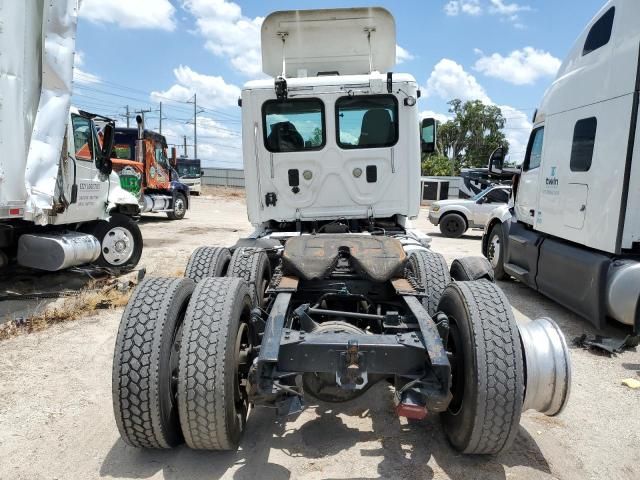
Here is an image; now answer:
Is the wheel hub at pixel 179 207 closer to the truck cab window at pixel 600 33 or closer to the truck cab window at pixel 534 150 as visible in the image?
the truck cab window at pixel 534 150

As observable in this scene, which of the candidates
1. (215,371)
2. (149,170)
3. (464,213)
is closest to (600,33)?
(215,371)

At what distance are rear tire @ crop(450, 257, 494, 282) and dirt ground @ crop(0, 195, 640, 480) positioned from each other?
115 centimetres

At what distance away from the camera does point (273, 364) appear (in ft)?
8.37

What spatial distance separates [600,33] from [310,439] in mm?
5275

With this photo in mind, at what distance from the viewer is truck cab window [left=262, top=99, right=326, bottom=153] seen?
562 centimetres

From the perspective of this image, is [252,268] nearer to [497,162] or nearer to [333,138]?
[333,138]

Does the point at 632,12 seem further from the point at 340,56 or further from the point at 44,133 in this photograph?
the point at 44,133

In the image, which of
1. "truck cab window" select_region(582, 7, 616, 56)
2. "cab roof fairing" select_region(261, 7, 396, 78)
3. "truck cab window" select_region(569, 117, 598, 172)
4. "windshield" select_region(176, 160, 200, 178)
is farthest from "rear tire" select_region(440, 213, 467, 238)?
"windshield" select_region(176, 160, 200, 178)

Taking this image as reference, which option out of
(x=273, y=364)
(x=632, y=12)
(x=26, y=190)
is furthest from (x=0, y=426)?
(x=632, y=12)

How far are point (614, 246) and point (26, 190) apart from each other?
662 cm

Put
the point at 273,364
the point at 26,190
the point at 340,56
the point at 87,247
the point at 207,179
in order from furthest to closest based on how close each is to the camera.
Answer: the point at 207,179 < the point at 87,247 < the point at 340,56 < the point at 26,190 < the point at 273,364

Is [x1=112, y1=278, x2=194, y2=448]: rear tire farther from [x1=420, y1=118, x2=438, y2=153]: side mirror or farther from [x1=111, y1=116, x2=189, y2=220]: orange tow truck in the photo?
[x1=111, y1=116, x2=189, y2=220]: orange tow truck

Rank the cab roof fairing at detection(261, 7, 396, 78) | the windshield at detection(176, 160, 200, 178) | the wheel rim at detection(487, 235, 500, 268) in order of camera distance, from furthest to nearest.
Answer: the windshield at detection(176, 160, 200, 178) → the wheel rim at detection(487, 235, 500, 268) → the cab roof fairing at detection(261, 7, 396, 78)

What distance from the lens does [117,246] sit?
818 cm
